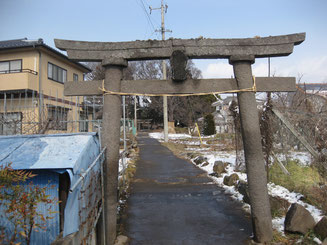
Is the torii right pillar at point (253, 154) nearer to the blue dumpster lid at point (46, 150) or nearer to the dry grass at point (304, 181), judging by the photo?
the dry grass at point (304, 181)

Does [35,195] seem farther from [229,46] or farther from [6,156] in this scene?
[229,46]

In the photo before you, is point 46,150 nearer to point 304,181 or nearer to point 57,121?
point 57,121

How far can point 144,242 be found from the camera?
4.45m

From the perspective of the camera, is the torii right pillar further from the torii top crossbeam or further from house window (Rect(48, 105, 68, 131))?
house window (Rect(48, 105, 68, 131))

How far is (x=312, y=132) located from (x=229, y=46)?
363 centimetres

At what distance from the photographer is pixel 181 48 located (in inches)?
175

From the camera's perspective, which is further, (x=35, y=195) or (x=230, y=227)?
(x=230, y=227)

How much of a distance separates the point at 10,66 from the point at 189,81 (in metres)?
13.0

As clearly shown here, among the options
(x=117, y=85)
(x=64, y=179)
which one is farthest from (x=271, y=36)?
(x=64, y=179)

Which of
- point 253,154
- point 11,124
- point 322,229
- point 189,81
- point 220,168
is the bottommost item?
point 322,229

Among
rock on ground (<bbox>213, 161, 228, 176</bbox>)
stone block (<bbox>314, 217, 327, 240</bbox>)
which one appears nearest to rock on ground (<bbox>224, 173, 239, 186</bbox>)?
rock on ground (<bbox>213, 161, 228, 176</bbox>)

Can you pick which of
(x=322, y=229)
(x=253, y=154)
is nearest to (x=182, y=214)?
(x=253, y=154)

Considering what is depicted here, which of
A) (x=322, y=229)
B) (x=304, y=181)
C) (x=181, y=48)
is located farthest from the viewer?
(x=304, y=181)

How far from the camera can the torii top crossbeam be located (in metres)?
4.44
